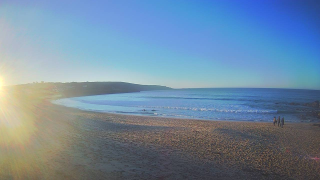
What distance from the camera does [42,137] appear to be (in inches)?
374

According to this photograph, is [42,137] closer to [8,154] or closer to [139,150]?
[8,154]

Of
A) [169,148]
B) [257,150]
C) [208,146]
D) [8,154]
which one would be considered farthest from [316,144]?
[8,154]

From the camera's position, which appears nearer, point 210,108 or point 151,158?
point 151,158

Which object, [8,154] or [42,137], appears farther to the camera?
[42,137]

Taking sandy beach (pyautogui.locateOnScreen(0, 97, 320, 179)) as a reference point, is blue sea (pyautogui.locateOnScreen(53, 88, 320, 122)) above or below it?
below

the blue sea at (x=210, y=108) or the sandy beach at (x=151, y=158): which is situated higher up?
the sandy beach at (x=151, y=158)

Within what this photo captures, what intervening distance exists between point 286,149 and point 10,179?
36.1 ft

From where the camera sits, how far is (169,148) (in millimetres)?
8648

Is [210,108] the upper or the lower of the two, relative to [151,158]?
lower

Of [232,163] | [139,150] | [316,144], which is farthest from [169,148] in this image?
[316,144]

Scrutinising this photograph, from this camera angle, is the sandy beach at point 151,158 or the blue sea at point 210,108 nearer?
the sandy beach at point 151,158

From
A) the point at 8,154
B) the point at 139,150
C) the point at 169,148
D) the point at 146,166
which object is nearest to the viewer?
the point at 146,166

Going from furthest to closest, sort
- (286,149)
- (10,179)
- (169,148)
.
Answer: (286,149)
(169,148)
(10,179)

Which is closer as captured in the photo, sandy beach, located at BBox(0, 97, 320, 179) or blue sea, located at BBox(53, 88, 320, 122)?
sandy beach, located at BBox(0, 97, 320, 179)
